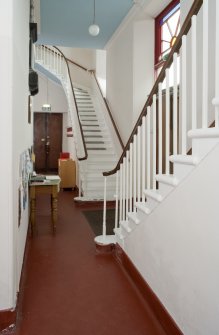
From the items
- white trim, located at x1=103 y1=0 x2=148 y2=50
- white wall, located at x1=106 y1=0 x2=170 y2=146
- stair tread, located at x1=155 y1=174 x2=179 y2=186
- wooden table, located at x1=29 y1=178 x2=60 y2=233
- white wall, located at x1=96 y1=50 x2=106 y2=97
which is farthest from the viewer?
white wall, located at x1=96 y1=50 x2=106 y2=97

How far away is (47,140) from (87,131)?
4.56m

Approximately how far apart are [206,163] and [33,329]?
173 cm

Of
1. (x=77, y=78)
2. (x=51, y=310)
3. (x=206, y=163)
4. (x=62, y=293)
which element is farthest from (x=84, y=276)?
(x=77, y=78)

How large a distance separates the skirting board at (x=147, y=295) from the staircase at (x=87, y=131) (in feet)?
10.2

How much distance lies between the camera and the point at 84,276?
300 centimetres

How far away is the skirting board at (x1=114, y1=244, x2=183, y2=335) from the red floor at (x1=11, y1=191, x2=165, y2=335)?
0.06 meters

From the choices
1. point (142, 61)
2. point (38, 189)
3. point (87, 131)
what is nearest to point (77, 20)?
point (142, 61)

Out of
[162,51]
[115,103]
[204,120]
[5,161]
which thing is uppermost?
[162,51]

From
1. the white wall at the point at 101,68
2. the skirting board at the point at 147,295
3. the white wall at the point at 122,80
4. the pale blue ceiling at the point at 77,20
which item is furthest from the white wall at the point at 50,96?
the skirting board at the point at 147,295

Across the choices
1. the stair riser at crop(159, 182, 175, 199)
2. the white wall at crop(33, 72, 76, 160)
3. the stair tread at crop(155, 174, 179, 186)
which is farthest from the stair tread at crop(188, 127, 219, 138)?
the white wall at crop(33, 72, 76, 160)

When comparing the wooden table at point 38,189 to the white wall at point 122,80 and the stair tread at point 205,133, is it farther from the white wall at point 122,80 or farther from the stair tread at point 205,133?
the stair tread at point 205,133

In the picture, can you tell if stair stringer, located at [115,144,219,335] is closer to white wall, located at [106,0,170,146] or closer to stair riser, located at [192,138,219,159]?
stair riser, located at [192,138,219,159]

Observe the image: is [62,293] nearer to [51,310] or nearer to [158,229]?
[51,310]

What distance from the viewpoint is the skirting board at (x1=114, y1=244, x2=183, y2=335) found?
2.05m
